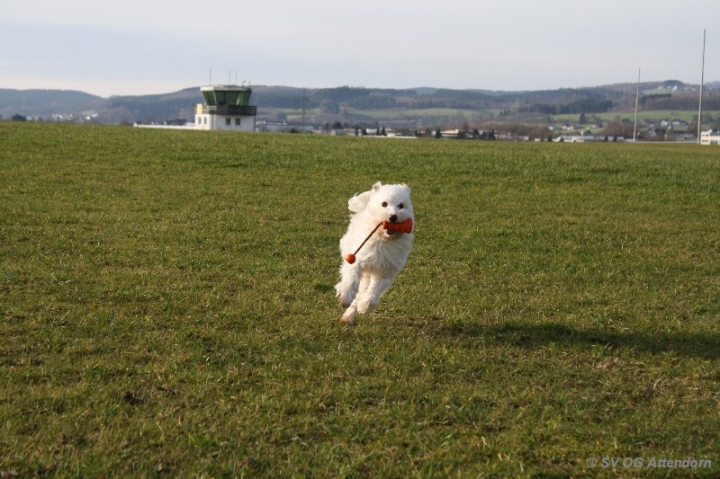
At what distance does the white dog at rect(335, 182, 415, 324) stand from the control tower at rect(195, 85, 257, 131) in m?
83.3

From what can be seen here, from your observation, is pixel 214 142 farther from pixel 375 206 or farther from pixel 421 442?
pixel 421 442

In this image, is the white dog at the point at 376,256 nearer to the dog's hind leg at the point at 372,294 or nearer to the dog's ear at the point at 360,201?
the dog's hind leg at the point at 372,294

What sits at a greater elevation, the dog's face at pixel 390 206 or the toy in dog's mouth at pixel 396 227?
the dog's face at pixel 390 206

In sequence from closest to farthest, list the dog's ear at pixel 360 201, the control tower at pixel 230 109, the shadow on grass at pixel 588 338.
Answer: the shadow on grass at pixel 588 338 → the dog's ear at pixel 360 201 → the control tower at pixel 230 109

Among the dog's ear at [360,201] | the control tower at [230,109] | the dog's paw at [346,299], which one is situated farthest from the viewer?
the control tower at [230,109]

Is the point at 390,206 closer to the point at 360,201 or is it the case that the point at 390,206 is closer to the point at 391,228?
the point at 391,228

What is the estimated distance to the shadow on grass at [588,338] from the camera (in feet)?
25.9

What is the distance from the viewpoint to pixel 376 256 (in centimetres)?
831

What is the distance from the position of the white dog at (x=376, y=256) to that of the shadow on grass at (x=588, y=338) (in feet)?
2.73

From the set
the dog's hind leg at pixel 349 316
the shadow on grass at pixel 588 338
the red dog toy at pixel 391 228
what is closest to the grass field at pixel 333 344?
the shadow on grass at pixel 588 338

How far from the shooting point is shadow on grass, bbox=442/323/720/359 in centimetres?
791

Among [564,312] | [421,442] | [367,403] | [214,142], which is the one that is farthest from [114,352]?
[214,142]

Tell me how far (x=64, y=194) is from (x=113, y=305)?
8818 millimetres

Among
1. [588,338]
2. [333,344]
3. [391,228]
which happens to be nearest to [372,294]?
[391,228]
